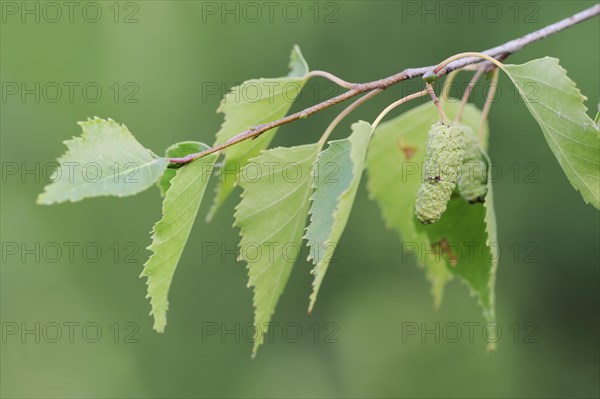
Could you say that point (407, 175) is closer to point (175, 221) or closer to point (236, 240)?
point (175, 221)

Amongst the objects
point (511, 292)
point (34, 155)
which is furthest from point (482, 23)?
Answer: point (34, 155)

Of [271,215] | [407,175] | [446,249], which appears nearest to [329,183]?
[271,215]

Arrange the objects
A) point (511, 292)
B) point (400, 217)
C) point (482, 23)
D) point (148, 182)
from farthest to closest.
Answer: point (511, 292) → point (482, 23) → point (400, 217) → point (148, 182)

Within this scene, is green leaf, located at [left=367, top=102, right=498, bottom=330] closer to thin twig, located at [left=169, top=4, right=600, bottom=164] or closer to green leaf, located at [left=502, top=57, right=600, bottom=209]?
thin twig, located at [left=169, top=4, right=600, bottom=164]

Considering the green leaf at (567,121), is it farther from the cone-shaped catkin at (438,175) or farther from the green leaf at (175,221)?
the green leaf at (175,221)

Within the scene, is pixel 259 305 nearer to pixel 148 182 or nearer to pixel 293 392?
pixel 148 182

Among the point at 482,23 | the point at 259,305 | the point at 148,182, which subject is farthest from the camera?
the point at 482,23

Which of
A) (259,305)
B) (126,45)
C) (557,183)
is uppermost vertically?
(259,305)
